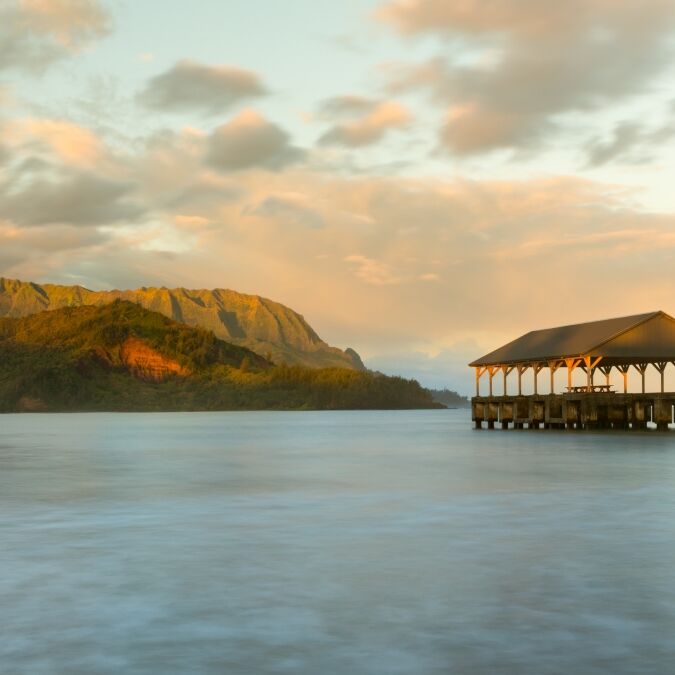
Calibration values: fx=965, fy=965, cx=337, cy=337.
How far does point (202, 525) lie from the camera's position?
1872cm

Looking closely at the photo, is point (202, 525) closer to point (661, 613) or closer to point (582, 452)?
point (661, 613)

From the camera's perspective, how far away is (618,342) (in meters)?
59.2

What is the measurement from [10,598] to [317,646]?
433 centimetres

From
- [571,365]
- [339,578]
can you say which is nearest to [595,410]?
[571,365]

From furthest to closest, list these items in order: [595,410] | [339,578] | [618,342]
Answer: [595,410], [618,342], [339,578]

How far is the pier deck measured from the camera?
197 feet

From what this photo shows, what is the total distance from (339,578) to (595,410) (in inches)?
1985

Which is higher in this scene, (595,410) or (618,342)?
(618,342)

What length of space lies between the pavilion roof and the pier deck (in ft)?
8.38

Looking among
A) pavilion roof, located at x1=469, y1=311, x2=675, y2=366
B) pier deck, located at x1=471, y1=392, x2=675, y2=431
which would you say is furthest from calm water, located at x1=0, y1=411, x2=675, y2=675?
pier deck, located at x1=471, y1=392, x2=675, y2=431

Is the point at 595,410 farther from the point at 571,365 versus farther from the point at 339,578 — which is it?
the point at 339,578

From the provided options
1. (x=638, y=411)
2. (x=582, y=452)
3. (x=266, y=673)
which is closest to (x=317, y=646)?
(x=266, y=673)

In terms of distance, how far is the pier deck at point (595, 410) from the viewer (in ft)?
197

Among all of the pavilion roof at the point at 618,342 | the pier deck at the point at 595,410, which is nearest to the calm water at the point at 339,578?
the pavilion roof at the point at 618,342
